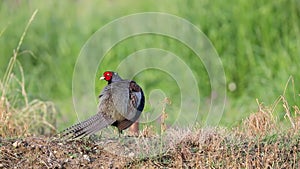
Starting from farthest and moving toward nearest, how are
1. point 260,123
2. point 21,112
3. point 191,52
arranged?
point 191,52 → point 21,112 → point 260,123

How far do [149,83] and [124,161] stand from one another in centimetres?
528

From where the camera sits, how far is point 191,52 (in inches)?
436

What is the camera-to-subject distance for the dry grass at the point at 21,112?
24.0 ft

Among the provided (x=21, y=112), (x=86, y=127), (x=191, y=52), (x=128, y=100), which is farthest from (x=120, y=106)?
(x=191, y=52)

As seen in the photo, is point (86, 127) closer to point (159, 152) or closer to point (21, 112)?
point (159, 152)

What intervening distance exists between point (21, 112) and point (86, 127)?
6.72ft

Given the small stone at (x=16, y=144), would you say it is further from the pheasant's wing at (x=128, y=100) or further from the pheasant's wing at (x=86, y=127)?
the pheasant's wing at (x=128, y=100)

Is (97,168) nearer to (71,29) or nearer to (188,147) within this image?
(188,147)

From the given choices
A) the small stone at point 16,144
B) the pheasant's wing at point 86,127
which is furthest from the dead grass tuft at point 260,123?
the small stone at point 16,144

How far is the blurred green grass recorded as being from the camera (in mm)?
10297

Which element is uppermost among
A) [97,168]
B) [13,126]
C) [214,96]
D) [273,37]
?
A: [273,37]

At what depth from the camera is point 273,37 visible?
10727mm

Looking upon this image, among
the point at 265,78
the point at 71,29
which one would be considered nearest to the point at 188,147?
the point at 265,78

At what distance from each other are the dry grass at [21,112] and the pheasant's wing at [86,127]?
3.14ft
